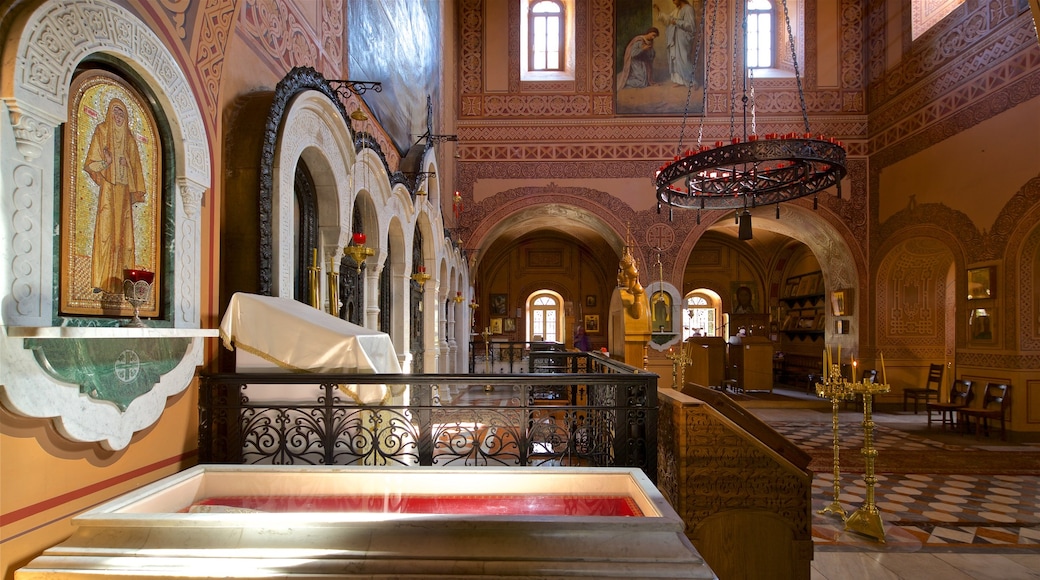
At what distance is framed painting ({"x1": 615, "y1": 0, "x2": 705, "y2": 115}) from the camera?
46.4 ft

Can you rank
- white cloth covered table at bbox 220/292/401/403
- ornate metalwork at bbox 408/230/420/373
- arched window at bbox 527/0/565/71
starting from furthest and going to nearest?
arched window at bbox 527/0/565/71, ornate metalwork at bbox 408/230/420/373, white cloth covered table at bbox 220/292/401/403

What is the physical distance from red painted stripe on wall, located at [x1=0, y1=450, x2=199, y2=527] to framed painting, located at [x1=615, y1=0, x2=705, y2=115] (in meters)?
13.2

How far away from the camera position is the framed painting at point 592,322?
71.7ft

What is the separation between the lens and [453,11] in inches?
566

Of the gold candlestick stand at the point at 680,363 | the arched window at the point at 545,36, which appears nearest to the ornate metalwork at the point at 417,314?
the gold candlestick stand at the point at 680,363

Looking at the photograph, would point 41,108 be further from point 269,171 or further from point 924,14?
point 924,14

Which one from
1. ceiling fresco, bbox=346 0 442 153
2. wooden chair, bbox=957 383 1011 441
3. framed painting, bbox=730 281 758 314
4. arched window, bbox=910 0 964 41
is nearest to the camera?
ceiling fresco, bbox=346 0 442 153

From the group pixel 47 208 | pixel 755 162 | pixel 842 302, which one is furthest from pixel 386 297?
pixel 842 302

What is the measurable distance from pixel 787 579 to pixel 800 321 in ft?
53.4

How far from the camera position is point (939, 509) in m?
5.70

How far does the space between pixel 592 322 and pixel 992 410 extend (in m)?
13.5

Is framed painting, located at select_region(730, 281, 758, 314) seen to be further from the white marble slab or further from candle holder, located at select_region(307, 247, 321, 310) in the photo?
the white marble slab

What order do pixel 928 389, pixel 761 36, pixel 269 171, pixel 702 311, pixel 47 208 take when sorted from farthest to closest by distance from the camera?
1. pixel 702 311
2. pixel 761 36
3. pixel 928 389
4. pixel 269 171
5. pixel 47 208

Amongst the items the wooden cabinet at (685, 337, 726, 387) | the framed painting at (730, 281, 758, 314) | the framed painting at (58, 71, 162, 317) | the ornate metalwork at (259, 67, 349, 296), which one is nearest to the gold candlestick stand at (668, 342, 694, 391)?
the ornate metalwork at (259, 67, 349, 296)
